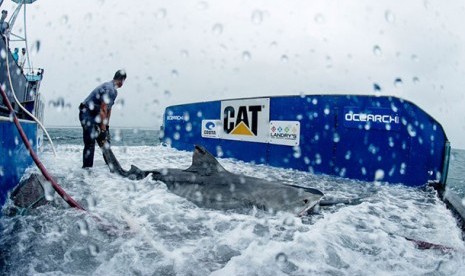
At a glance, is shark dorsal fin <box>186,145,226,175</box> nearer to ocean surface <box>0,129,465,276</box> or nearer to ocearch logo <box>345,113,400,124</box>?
ocean surface <box>0,129,465,276</box>

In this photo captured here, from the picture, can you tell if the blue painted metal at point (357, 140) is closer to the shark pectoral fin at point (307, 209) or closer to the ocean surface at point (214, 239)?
the ocean surface at point (214, 239)

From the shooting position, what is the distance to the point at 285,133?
10.0 metres

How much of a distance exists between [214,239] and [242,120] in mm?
7931

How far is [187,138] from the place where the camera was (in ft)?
47.1

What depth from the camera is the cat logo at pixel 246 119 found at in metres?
10.6

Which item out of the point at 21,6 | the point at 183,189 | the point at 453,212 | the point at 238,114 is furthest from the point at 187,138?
the point at 453,212

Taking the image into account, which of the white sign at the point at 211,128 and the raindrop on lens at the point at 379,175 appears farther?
the white sign at the point at 211,128

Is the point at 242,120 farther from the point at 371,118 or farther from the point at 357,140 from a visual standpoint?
the point at 371,118

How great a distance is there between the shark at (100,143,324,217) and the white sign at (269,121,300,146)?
4.41 meters

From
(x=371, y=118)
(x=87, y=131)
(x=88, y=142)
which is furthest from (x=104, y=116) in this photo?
(x=371, y=118)

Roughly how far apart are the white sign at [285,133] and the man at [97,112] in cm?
475

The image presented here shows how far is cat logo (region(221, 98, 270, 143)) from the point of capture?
10.6m

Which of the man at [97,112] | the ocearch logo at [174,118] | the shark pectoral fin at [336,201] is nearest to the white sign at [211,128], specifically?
the ocearch logo at [174,118]

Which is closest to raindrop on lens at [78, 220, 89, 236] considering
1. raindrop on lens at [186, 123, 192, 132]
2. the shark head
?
the shark head
